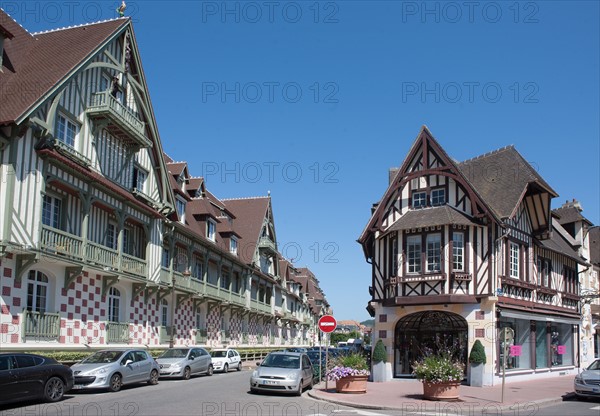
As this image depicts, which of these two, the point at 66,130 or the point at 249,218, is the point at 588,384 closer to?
the point at 66,130

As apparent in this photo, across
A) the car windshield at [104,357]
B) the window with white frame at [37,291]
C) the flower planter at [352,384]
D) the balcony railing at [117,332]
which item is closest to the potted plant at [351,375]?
the flower planter at [352,384]

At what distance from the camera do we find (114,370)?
63.9 ft

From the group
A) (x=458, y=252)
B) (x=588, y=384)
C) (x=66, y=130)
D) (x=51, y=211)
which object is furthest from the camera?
(x=458, y=252)

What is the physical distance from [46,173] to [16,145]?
162 cm

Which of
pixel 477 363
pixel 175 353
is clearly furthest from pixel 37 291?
pixel 477 363

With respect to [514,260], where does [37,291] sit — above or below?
below

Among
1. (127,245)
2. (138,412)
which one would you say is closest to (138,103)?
(127,245)

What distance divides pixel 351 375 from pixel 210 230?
2204cm

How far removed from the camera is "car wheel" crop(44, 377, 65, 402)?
52.8ft

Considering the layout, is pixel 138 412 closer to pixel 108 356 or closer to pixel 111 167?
pixel 108 356

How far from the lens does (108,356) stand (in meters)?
20.3

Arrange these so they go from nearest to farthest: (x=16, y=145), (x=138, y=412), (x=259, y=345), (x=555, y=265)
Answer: (x=138, y=412) → (x=16, y=145) → (x=555, y=265) → (x=259, y=345)

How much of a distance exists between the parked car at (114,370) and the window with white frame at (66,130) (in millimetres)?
8012

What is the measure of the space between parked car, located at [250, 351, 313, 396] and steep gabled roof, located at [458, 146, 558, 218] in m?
10.4
